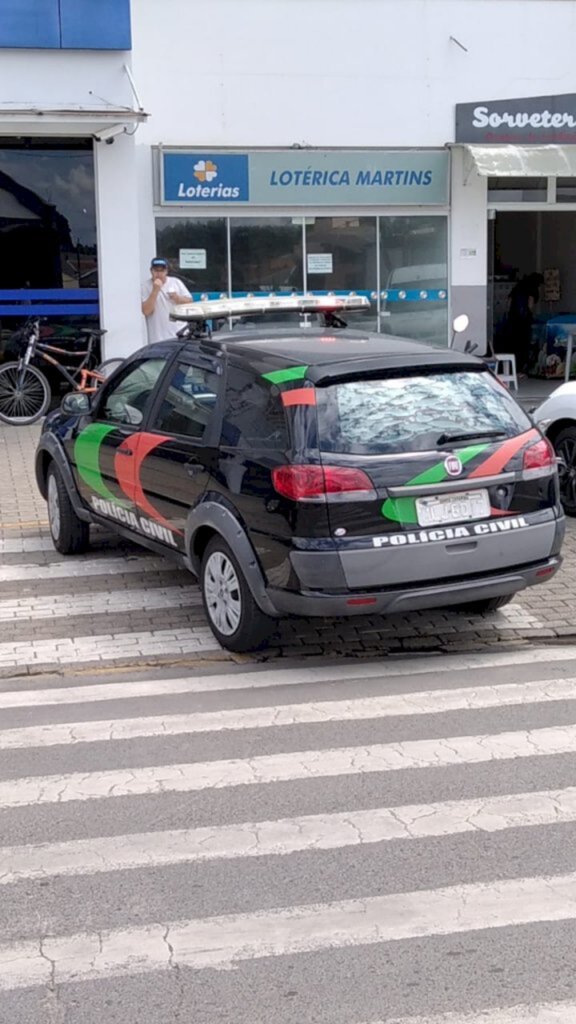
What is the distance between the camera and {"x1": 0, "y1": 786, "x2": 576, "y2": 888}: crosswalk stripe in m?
4.45

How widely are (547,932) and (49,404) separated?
12906 millimetres

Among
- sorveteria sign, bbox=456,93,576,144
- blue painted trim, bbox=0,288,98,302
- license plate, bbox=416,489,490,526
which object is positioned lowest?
license plate, bbox=416,489,490,526

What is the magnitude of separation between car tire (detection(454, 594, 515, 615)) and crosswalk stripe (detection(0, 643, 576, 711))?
602mm

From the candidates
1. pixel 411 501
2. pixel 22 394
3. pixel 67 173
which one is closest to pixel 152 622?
pixel 411 501

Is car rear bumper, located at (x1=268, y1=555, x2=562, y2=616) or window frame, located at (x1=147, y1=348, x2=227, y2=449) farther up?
window frame, located at (x1=147, y1=348, x2=227, y2=449)

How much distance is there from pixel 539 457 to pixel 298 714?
2.02 m

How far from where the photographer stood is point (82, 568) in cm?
909

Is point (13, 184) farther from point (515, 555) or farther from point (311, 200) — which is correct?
point (515, 555)

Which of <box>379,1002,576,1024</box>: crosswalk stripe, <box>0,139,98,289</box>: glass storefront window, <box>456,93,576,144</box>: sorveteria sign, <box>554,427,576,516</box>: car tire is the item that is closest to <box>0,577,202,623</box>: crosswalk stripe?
<box>554,427,576,516</box>: car tire

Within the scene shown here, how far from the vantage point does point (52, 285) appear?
16.6 metres

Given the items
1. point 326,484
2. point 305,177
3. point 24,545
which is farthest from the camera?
point 305,177

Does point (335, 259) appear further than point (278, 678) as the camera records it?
Yes

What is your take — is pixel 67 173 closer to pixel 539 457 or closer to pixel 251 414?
pixel 251 414

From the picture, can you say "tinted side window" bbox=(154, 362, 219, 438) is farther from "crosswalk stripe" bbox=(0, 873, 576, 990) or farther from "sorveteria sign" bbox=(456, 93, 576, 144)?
"sorveteria sign" bbox=(456, 93, 576, 144)
